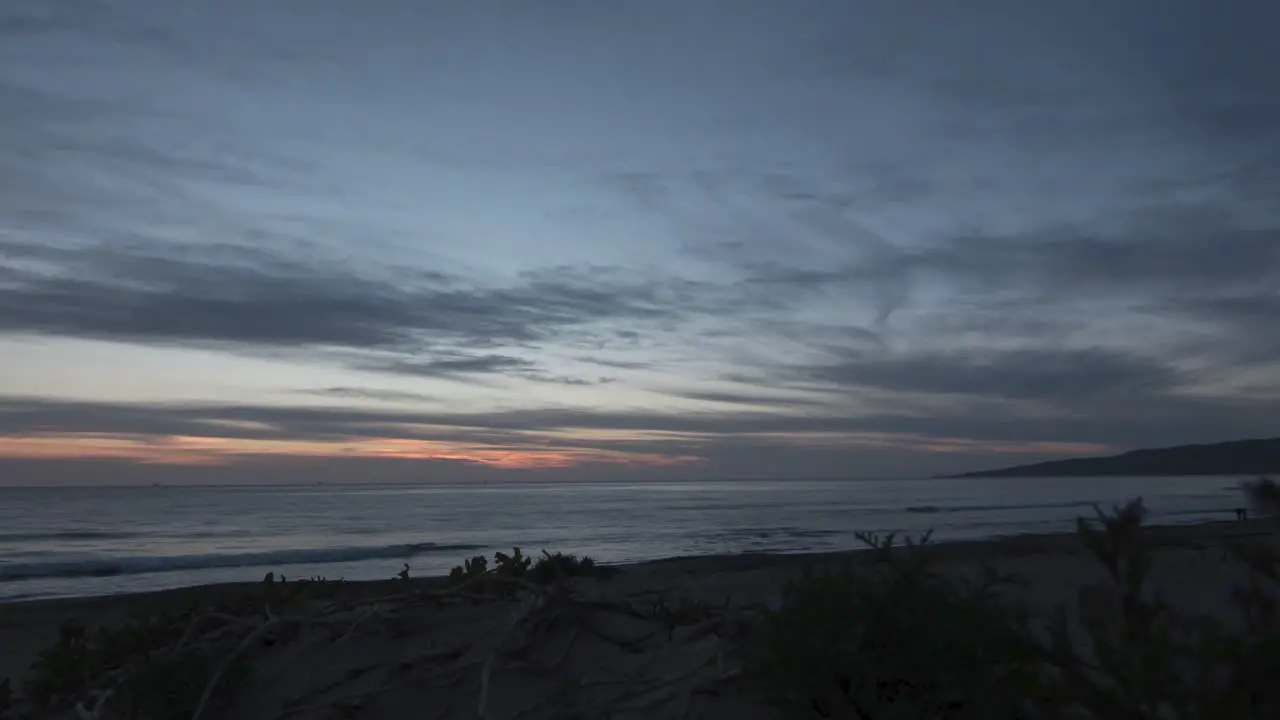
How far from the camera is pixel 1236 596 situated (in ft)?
6.50

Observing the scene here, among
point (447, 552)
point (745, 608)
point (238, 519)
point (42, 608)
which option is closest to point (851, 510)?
point (447, 552)

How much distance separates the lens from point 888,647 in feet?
8.79

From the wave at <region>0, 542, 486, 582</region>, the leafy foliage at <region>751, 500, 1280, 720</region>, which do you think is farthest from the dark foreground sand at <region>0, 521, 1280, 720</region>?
the wave at <region>0, 542, 486, 582</region>

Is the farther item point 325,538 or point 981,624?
point 325,538

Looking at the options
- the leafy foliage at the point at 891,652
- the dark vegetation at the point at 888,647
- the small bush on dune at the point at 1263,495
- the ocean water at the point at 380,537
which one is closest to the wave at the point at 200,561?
the ocean water at the point at 380,537

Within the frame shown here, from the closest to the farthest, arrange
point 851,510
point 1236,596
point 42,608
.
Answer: point 1236,596 → point 42,608 → point 851,510

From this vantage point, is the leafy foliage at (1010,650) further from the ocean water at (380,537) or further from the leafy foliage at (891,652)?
the ocean water at (380,537)

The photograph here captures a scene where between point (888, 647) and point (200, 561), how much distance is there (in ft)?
75.6

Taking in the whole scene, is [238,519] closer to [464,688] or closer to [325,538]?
[325,538]

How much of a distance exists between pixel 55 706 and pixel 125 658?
349 mm

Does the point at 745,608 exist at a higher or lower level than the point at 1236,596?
lower

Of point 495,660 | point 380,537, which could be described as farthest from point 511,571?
point 380,537

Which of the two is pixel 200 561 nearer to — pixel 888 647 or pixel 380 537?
pixel 380 537

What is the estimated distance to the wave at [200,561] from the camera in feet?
66.9
